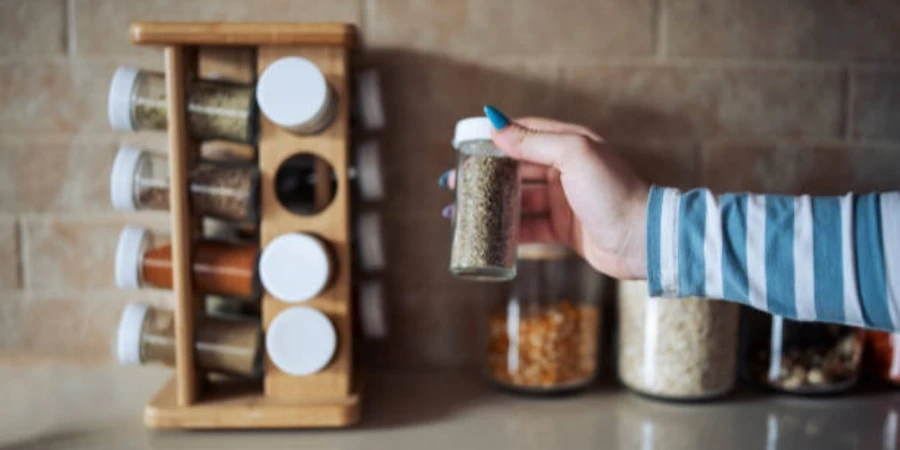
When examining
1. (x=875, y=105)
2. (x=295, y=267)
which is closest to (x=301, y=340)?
(x=295, y=267)

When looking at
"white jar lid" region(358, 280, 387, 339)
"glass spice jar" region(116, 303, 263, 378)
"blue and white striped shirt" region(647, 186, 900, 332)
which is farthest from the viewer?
"white jar lid" region(358, 280, 387, 339)

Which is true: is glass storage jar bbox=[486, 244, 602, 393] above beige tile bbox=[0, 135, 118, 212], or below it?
below

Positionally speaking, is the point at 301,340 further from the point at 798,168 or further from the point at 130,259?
the point at 798,168

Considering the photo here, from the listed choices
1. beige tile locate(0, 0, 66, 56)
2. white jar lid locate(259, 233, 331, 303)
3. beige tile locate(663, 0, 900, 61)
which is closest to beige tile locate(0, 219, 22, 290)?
beige tile locate(0, 0, 66, 56)

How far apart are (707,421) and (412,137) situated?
55 centimetres

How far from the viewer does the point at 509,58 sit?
999 millimetres

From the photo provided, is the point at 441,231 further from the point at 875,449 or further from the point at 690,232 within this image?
the point at 875,449

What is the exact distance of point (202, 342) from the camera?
2.69 ft

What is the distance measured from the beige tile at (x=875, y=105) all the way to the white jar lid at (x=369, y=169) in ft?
2.35

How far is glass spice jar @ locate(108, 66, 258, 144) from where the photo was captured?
0.79m

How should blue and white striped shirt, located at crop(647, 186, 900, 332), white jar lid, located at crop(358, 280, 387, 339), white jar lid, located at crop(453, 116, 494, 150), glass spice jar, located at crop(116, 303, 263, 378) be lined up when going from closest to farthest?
blue and white striped shirt, located at crop(647, 186, 900, 332) < white jar lid, located at crop(453, 116, 494, 150) < glass spice jar, located at crop(116, 303, 263, 378) < white jar lid, located at crop(358, 280, 387, 339)

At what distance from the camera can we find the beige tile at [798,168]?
1.03m

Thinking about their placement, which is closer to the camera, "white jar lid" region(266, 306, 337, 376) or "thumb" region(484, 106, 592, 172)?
"thumb" region(484, 106, 592, 172)

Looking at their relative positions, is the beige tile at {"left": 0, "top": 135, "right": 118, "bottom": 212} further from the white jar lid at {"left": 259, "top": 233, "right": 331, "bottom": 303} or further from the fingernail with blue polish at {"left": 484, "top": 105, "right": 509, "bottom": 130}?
the fingernail with blue polish at {"left": 484, "top": 105, "right": 509, "bottom": 130}
